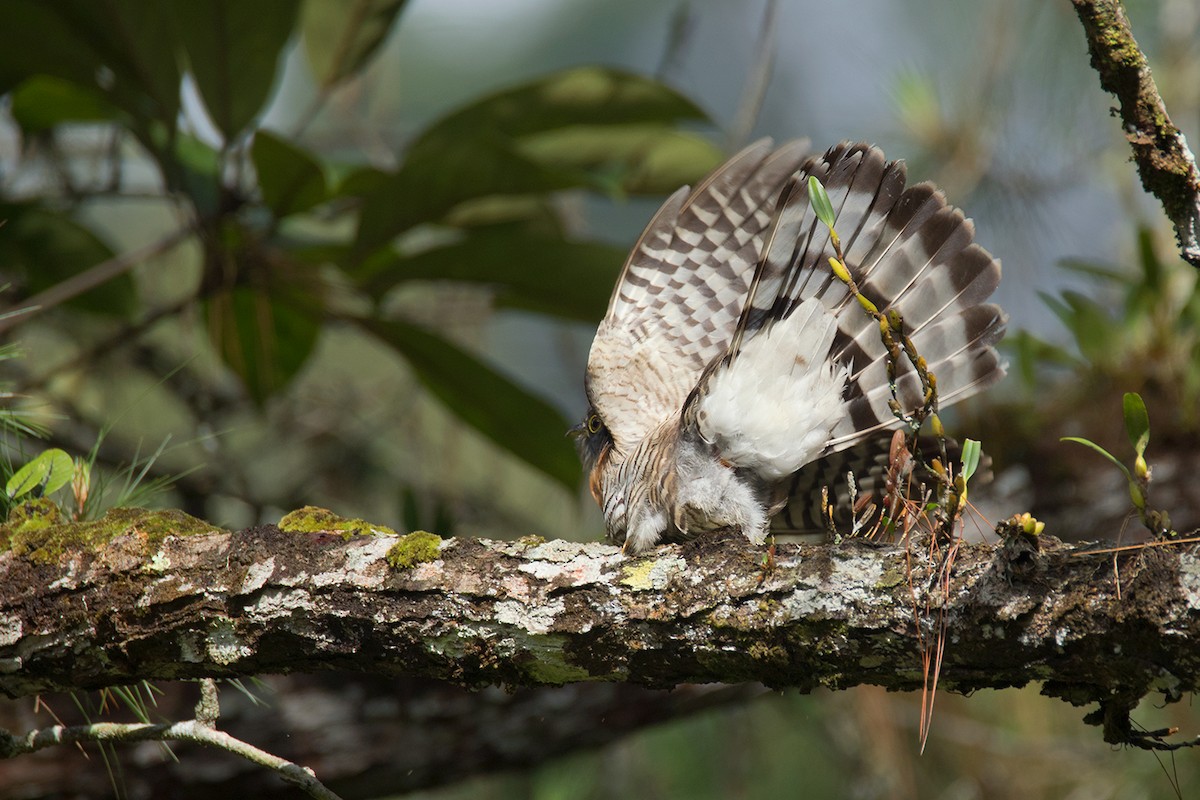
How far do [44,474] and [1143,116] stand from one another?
150 centimetres

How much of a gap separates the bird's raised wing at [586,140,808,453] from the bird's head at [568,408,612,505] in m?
0.06

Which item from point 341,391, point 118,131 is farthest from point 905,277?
point 341,391

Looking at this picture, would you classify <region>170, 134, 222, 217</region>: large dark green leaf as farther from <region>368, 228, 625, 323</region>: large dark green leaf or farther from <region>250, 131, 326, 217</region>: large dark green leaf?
<region>368, 228, 625, 323</region>: large dark green leaf

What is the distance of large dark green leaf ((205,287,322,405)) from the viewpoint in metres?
2.56

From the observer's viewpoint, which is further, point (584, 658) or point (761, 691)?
point (761, 691)

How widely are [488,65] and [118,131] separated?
226 inches

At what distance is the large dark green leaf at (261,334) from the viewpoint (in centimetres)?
256

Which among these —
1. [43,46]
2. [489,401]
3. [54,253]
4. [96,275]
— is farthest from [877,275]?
[54,253]

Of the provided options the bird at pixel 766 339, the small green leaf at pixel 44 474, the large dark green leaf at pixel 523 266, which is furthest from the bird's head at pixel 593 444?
the small green leaf at pixel 44 474

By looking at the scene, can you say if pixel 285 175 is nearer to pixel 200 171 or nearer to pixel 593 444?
pixel 200 171

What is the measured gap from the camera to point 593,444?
2578 millimetres

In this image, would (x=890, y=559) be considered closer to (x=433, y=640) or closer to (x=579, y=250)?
(x=433, y=640)

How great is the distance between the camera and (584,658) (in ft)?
4.04

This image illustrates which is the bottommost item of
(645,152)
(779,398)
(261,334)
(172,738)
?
(172,738)
